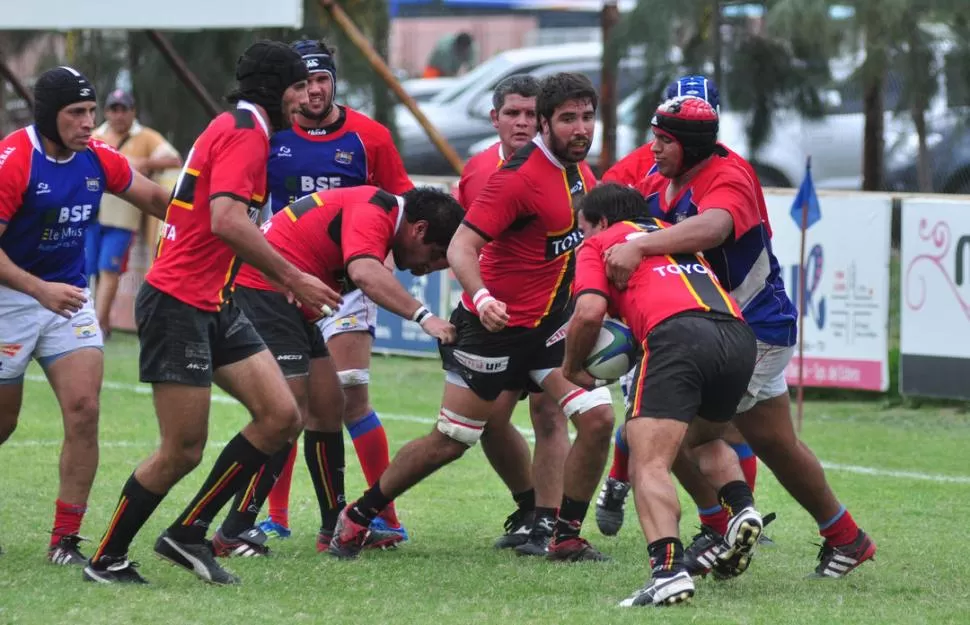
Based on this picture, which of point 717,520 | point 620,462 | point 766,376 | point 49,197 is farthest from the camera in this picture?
point 620,462

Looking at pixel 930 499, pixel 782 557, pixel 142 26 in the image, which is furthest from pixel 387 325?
pixel 782 557

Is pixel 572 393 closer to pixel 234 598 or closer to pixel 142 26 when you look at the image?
pixel 234 598

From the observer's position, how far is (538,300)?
7.51 metres

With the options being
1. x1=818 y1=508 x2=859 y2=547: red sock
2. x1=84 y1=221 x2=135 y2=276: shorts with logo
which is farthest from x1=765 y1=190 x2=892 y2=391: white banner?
x1=84 y1=221 x2=135 y2=276: shorts with logo

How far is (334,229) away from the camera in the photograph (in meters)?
7.28

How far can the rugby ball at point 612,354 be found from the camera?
6.49 metres

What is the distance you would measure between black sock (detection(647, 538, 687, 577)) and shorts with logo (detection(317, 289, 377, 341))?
2361mm

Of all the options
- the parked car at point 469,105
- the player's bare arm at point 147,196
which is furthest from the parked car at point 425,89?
the player's bare arm at point 147,196

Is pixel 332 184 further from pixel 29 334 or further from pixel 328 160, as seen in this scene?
pixel 29 334

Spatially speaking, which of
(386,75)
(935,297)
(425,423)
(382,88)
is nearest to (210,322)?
(425,423)

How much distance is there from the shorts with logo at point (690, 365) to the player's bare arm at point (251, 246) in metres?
1.28

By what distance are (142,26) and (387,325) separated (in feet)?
10.7

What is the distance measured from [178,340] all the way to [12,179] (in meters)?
1.14

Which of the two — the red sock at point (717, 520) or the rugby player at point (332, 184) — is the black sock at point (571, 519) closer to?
the red sock at point (717, 520)
